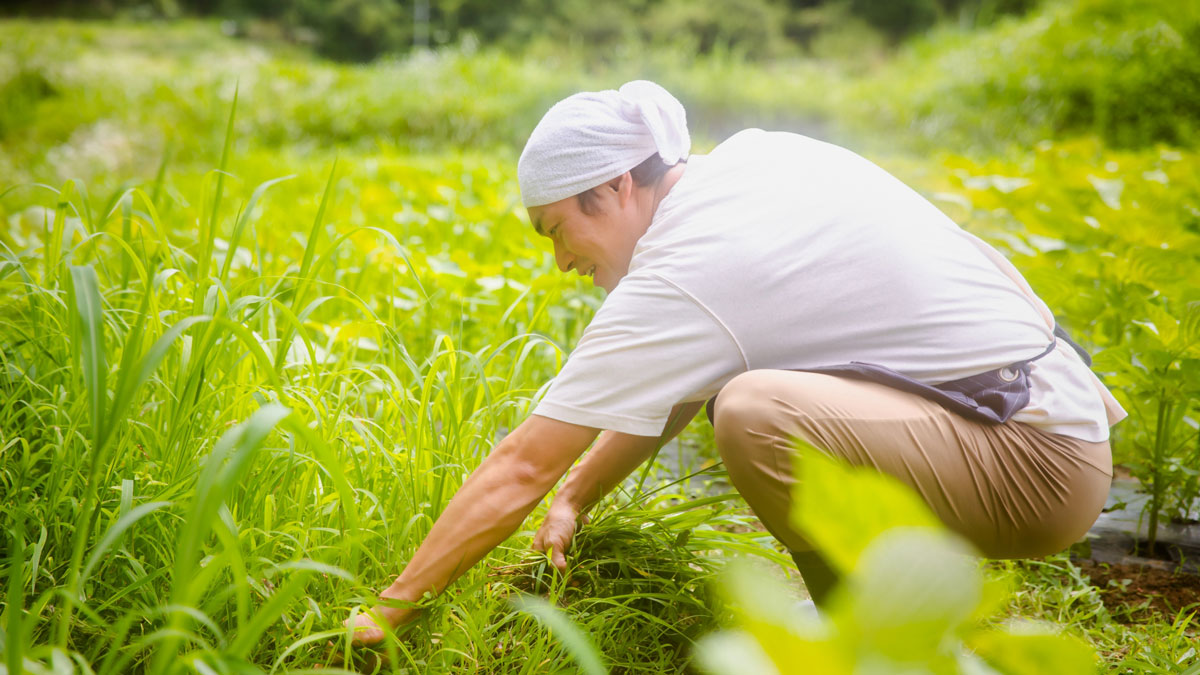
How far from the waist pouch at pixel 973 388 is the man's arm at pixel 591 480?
1.08 feet

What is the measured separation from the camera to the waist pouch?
132 cm

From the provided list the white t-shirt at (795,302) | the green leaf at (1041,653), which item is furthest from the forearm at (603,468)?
the green leaf at (1041,653)

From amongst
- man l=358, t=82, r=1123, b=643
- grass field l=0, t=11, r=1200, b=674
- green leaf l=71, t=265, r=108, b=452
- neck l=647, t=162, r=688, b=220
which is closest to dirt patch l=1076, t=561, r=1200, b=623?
grass field l=0, t=11, r=1200, b=674

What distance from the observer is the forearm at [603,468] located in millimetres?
1525

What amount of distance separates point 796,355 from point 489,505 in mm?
483

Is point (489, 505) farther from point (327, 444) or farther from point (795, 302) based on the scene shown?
point (795, 302)

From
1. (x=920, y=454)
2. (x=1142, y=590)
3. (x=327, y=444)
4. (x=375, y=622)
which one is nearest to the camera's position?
(x=375, y=622)

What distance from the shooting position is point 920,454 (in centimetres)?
129

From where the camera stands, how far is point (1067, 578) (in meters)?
1.77

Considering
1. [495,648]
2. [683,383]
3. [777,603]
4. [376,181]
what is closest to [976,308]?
[683,383]

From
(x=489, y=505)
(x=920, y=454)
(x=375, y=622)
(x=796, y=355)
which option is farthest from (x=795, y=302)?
(x=375, y=622)

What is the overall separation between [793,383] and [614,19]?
13.4 metres

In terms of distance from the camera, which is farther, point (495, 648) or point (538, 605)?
point (495, 648)

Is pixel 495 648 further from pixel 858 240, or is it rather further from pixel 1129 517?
pixel 1129 517
